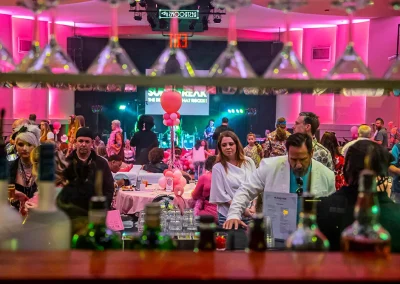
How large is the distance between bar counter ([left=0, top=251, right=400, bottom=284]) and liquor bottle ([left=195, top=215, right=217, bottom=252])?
0.03 metres

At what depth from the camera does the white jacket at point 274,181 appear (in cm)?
259

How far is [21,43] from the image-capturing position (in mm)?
11172

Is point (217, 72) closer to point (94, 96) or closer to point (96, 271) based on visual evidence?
point (96, 271)

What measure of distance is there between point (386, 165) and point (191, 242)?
74cm

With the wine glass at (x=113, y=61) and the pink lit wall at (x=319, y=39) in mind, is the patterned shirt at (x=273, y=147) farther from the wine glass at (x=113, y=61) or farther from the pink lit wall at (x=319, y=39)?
the pink lit wall at (x=319, y=39)

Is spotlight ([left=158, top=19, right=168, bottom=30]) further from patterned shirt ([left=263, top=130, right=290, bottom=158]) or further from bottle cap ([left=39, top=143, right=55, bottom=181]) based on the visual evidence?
bottle cap ([left=39, top=143, right=55, bottom=181])

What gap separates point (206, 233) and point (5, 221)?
49 centimetres

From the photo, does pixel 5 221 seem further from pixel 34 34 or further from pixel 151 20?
pixel 151 20

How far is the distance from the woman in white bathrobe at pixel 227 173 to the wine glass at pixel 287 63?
264cm

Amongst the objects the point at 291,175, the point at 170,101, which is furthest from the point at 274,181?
the point at 170,101

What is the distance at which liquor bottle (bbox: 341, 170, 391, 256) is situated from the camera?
105 cm

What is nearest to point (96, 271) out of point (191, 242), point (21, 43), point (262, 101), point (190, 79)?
point (190, 79)

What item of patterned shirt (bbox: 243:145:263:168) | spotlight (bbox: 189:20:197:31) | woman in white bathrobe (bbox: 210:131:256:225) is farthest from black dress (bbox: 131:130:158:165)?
woman in white bathrobe (bbox: 210:131:256:225)

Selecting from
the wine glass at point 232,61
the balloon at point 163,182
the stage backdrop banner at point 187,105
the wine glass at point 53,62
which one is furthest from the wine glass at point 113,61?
the stage backdrop banner at point 187,105
